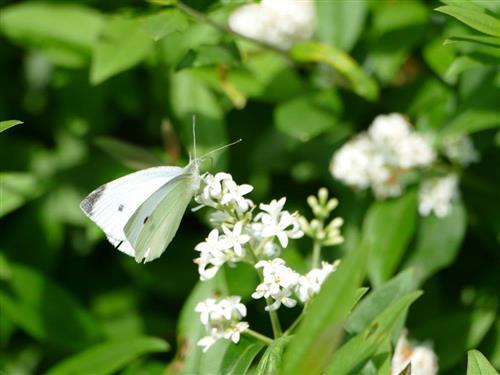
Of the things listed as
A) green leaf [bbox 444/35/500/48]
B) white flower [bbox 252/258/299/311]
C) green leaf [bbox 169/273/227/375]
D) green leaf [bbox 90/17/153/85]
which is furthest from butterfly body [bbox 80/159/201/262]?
green leaf [bbox 90/17/153/85]

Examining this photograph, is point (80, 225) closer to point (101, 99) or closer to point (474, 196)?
point (101, 99)

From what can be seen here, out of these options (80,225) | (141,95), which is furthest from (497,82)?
(80,225)

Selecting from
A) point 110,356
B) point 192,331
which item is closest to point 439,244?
point 192,331

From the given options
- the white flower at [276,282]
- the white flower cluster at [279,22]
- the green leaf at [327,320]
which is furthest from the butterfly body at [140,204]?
the white flower cluster at [279,22]

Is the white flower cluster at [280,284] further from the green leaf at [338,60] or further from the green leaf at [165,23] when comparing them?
the green leaf at [338,60]

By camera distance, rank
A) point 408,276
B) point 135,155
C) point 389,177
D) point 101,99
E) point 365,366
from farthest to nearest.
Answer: point 101,99 → point 389,177 → point 135,155 → point 408,276 → point 365,366

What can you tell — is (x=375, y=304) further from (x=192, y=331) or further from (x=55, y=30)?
(x=55, y=30)
